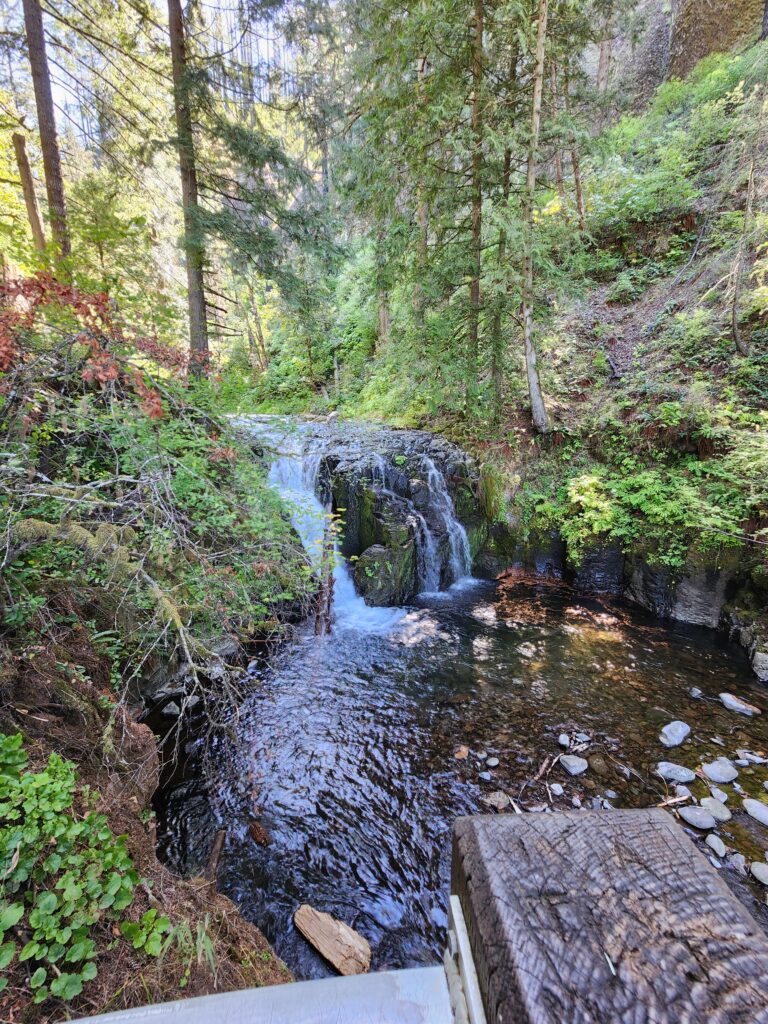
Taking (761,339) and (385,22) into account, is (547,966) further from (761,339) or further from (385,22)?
(385,22)

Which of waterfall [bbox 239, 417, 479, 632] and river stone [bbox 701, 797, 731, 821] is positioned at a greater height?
waterfall [bbox 239, 417, 479, 632]

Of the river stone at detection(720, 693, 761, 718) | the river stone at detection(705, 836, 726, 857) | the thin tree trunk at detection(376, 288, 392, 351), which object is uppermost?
the thin tree trunk at detection(376, 288, 392, 351)

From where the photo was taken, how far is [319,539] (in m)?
7.04

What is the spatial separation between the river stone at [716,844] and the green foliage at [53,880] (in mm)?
4094

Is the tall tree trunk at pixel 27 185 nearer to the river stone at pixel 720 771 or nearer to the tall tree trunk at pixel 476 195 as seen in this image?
the tall tree trunk at pixel 476 195

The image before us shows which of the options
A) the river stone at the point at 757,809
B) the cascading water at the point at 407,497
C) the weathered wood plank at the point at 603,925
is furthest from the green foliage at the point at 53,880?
the cascading water at the point at 407,497

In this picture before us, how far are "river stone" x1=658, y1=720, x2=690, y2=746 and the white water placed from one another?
3849 millimetres

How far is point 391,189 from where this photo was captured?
8711 millimetres

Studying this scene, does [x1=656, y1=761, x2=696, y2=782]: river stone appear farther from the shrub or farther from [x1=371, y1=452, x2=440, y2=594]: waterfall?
[x1=371, y1=452, x2=440, y2=594]: waterfall

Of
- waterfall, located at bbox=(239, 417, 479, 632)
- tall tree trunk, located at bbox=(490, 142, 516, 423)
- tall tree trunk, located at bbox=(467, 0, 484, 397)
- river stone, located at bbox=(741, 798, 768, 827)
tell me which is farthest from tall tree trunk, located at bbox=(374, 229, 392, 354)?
river stone, located at bbox=(741, 798, 768, 827)

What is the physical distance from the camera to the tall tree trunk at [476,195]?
7582mm

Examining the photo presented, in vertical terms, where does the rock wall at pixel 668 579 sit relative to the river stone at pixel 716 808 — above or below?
above

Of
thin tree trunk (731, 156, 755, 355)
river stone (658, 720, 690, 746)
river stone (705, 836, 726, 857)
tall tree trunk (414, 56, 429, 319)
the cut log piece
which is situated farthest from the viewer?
tall tree trunk (414, 56, 429, 319)

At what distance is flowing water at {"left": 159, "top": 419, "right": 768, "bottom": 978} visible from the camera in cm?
330
